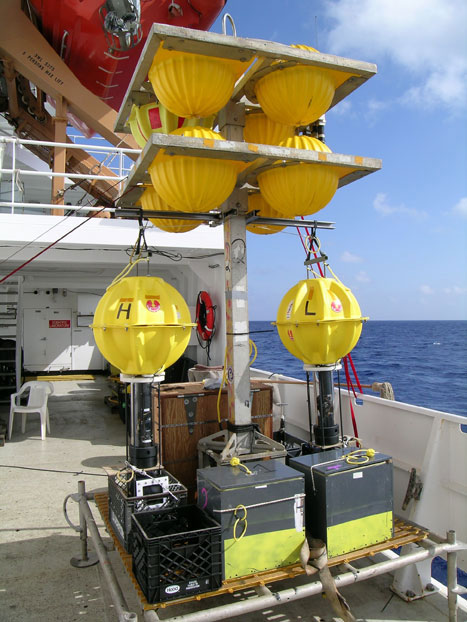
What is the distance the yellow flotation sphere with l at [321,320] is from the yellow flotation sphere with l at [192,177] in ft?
3.31

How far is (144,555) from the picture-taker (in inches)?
96.8

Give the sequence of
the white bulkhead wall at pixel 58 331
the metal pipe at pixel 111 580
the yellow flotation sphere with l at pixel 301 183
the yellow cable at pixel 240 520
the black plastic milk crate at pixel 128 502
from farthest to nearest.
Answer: the white bulkhead wall at pixel 58 331
the yellow flotation sphere with l at pixel 301 183
the black plastic milk crate at pixel 128 502
the yellow cable at pixel 240 520
the metal pipe at pixel 111 580

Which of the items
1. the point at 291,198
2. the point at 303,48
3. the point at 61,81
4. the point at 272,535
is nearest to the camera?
the point at 272,535

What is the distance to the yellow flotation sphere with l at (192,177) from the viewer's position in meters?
2.97

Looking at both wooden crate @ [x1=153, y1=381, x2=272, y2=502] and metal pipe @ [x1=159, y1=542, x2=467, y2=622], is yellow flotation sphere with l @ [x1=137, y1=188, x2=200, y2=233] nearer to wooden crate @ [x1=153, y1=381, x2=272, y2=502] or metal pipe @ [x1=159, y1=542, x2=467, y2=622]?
wooden crate @ [x1=153, y1=381, x2=272, y2=502]

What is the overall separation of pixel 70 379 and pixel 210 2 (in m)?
11.2

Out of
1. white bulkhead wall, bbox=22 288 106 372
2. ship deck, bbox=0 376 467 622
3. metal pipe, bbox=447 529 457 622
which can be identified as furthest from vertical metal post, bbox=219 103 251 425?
white bulkhead wall, bbox=22 288 106 372

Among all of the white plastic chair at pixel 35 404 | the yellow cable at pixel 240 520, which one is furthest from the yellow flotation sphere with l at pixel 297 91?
the white plastic chair at pixel 35 404

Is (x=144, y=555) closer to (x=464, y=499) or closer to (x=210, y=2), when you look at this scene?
(x=464, y=499)

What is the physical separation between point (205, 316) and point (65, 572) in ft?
17.5

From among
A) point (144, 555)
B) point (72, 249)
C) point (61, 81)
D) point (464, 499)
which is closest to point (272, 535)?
point (144, 555)

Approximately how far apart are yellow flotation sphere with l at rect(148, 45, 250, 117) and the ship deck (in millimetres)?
2850

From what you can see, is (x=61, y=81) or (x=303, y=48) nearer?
(x=303, y=48)

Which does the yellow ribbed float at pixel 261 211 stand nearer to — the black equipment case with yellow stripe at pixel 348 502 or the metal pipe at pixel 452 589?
the black equipment case with yellow stripe at pixel 348 502
